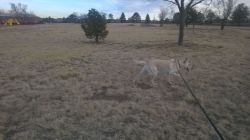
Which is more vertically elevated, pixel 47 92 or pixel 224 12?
pixel 224 12

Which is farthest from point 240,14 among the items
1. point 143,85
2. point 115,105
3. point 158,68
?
point 115,105

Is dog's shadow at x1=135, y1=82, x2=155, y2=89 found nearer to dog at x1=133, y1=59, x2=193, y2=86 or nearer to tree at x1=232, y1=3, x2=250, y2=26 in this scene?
dog at x1=133, y1=59, x2=193, y2=86

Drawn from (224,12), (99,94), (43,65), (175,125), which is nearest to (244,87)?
(175,125)

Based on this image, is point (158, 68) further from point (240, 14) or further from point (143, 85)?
point (240, 14)

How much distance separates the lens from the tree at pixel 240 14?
61.9m

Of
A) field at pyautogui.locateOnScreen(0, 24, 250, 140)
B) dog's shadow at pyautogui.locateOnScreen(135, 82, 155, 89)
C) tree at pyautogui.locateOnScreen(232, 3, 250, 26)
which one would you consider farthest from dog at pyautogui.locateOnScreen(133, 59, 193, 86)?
tree at pyautogui.locateOnScreen(232, 3, 250, 26)

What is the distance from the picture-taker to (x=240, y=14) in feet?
204

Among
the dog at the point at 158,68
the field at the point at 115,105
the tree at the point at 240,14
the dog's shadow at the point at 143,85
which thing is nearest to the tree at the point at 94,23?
the field at the point at 115,105

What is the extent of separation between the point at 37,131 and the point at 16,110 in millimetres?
1299

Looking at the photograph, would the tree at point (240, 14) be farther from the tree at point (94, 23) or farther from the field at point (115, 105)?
the field at point (115, 105)

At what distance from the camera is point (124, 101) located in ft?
19.8

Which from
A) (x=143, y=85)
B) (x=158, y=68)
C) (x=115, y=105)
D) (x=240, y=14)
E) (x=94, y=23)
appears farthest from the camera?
(x=240, y=14)

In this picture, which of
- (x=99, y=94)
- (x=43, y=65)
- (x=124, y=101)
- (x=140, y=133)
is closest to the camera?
(x=140, y=133)

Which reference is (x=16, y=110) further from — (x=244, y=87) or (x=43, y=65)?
(x=244, y=87)
